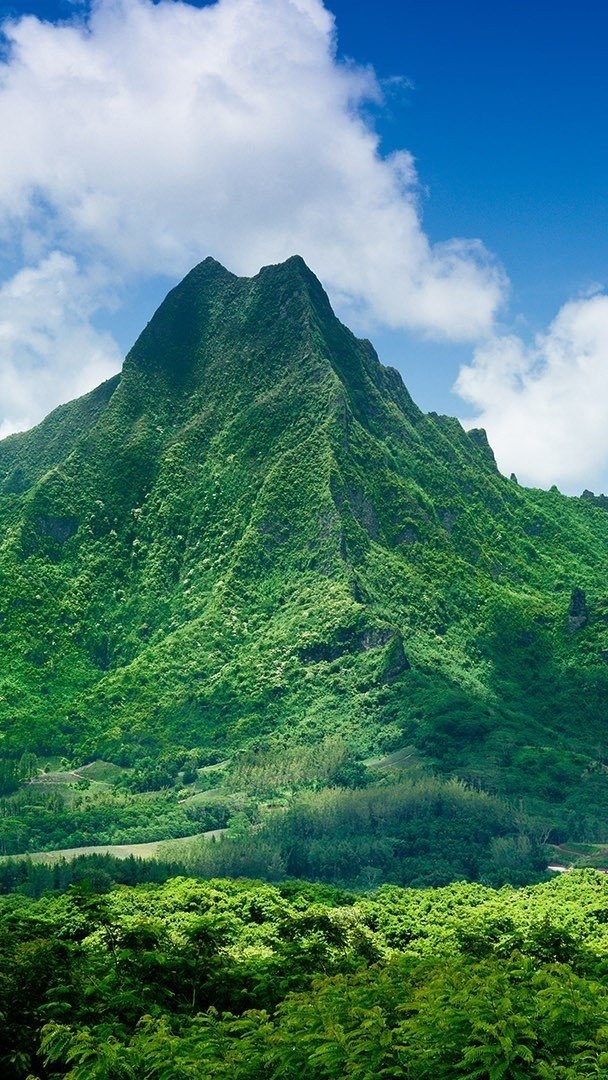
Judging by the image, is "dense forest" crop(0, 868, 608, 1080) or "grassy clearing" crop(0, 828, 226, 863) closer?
"dense forest" crop(0, 868, 608, 1080)

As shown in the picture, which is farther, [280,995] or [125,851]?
[125,851]

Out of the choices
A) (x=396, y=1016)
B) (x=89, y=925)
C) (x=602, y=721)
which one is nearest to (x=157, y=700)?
(x=602, y=721)

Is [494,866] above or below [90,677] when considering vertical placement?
below

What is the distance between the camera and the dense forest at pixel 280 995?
17.5 m

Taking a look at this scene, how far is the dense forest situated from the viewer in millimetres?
17516

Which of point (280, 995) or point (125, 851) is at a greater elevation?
point (280, 995)

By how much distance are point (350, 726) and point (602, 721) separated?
4143 centimetres

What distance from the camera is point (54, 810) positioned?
140 meters

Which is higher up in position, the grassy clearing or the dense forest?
the dense forest

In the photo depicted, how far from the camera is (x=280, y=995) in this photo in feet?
89.2

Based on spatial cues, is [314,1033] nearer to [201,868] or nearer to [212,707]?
[201,868]

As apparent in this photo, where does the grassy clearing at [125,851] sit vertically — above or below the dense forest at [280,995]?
below

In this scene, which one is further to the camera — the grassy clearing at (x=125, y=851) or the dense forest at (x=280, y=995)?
the grassy clearing at (x=125, y=851)

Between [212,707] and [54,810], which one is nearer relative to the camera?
[54,810]
